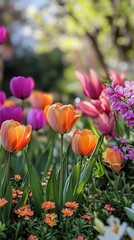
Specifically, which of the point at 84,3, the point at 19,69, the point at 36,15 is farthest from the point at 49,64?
the point at 84,3

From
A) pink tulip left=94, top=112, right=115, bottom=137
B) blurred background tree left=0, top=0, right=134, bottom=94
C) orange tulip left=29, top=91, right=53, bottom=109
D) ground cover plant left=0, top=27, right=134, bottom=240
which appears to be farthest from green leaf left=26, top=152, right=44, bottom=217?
blurred background tree left=0, top=0, right=134, bottom=94

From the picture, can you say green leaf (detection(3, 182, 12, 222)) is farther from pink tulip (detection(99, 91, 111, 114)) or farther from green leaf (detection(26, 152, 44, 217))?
pink tulip (detection(99, 91, 111, 114))

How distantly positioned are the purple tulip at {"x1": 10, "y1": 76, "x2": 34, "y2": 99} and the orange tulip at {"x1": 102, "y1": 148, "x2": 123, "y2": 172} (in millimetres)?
631

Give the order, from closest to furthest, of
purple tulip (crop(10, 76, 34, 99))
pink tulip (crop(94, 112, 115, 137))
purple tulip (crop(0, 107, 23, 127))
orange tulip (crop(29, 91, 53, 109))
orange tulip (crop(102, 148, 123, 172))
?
orange tulip (crop(102, 148, 123, 172)), purple tulip (crop(0, 107, 23, 127)), pink tulip (crop(94, 112, 115, 137)), purple tulip (crop(10, 76, 34, 99)), orange tulip (crop(29, 91, 53, 109))

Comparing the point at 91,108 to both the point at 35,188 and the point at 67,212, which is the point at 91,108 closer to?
the point at 35,188

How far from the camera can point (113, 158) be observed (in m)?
2.00

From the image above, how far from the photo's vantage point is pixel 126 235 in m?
1.62

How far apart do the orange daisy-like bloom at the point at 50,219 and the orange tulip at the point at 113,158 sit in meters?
0.39

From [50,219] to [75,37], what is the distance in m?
6.83

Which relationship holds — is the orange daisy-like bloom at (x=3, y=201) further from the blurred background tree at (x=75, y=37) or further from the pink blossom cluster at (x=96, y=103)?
the blurred background tree at (x=75, y=37)

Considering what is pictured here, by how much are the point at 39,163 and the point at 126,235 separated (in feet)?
3.39

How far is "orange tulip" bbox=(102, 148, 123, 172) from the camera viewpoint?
2000 millimetres

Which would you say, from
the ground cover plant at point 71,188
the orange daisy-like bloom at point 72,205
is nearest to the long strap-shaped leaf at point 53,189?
the ground cover plant at point 71,188

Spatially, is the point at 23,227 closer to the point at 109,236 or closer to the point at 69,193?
the point at 69,193
